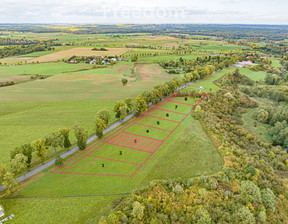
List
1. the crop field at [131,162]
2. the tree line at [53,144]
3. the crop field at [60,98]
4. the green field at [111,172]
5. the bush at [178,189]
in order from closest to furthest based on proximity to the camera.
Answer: the green field at [111,172] → the bush at [178,189] → the tree line at [53,144] → the crop field at [131,162] → the crop field at [60,98]

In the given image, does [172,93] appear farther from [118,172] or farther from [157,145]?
[118,172]

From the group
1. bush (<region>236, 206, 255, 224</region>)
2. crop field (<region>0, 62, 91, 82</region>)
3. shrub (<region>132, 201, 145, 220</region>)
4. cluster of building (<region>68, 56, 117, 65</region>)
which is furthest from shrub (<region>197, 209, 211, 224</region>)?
cluster of building (<region>68, 56, 117, 65</region>)

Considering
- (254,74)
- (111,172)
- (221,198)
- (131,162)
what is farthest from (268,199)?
(254,74)

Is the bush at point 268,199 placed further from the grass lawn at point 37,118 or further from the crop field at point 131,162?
the grass lawn at point 37,118

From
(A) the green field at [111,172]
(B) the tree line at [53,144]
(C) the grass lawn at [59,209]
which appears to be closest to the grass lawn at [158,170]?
(A) the green field at [111,172]

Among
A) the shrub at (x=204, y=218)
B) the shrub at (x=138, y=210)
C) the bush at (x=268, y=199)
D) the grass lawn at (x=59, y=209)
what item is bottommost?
the bush at (x=268, y=199)

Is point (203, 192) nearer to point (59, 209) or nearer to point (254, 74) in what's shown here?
point (59, 209)

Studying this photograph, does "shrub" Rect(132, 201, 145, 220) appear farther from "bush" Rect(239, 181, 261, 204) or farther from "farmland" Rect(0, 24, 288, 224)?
"bush" Rect(239, 181, 261, 204)

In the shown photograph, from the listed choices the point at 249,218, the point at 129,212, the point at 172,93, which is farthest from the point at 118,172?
the point at 172,93
